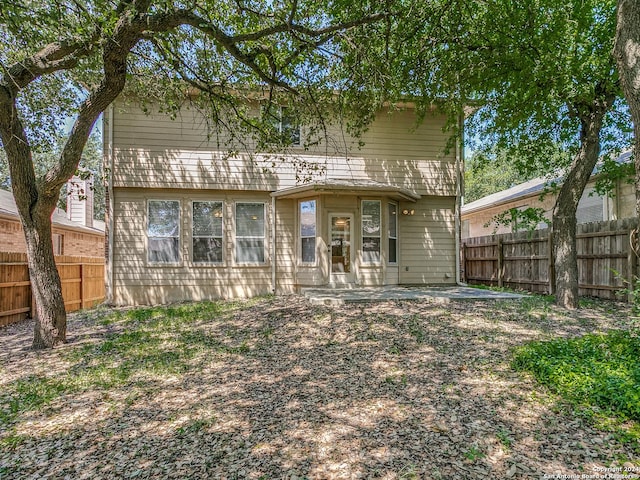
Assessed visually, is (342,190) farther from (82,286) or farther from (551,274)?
(82,286)

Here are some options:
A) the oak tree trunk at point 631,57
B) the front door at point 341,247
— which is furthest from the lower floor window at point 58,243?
the oak tree trunk at point 631,57

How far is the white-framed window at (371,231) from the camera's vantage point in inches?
388

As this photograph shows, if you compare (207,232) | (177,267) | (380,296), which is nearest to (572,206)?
(380,296)

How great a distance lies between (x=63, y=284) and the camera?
9.46 m

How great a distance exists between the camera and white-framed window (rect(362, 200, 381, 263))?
985cm

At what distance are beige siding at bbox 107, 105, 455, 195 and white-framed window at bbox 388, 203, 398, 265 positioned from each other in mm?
742

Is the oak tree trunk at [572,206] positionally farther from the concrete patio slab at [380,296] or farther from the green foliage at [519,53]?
the concrete patio slab at [380,296]

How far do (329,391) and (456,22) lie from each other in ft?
21.2

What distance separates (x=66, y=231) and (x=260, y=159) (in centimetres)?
999

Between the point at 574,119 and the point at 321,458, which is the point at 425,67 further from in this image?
the point at 321,458

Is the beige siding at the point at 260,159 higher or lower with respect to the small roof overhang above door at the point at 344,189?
higher

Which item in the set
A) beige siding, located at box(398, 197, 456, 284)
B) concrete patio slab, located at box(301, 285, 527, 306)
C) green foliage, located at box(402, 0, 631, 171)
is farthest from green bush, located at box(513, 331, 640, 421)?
beige siding, located at box(398, 197, 456, 284)

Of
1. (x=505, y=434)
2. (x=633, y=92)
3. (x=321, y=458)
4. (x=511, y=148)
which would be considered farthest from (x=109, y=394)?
(x=511, y=148)

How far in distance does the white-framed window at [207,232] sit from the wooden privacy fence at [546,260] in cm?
845
